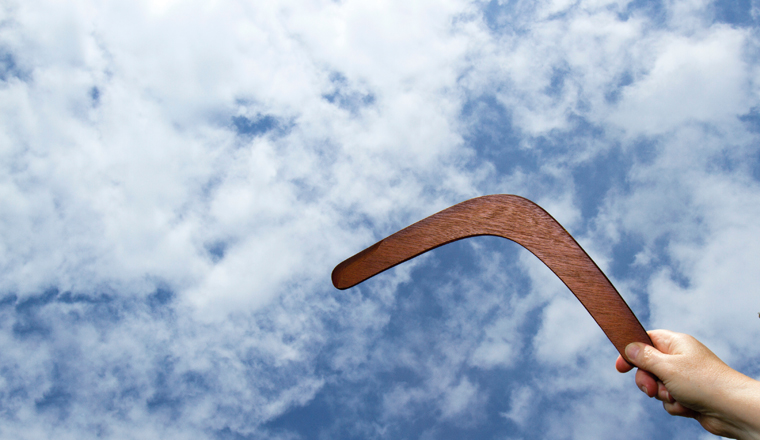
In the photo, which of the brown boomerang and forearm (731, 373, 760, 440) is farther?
the brown boomerang

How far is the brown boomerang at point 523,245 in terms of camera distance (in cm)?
207

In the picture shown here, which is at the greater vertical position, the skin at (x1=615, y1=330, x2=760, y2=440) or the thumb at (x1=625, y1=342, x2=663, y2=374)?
the thumb at (x1=625, y1=342, x2=663, y2=374)

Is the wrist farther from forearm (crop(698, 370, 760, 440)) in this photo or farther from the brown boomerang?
the brown boomerang

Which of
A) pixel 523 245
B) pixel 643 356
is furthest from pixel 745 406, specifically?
pixel 523 245

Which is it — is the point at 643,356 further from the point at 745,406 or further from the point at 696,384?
the point at 745,406

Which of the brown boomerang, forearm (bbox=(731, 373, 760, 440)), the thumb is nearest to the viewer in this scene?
forearm (bbox=(731, 373, 760, 440))

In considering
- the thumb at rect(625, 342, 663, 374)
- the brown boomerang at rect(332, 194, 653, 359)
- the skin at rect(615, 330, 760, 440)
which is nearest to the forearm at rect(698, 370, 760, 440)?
the skin at rect(615, 330, 760, 440)

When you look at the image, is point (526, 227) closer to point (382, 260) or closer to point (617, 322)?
point (617, 322)

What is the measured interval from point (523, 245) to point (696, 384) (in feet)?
2.93

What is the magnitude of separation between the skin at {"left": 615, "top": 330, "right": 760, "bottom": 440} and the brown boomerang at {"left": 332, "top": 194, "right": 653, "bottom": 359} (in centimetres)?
9

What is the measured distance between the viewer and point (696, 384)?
178cm

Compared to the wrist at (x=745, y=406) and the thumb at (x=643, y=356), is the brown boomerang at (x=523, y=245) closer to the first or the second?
the thumb at (x=643, y=356)

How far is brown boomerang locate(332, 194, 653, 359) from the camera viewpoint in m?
2.07

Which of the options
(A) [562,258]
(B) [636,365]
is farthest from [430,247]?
(B) [636,365]
